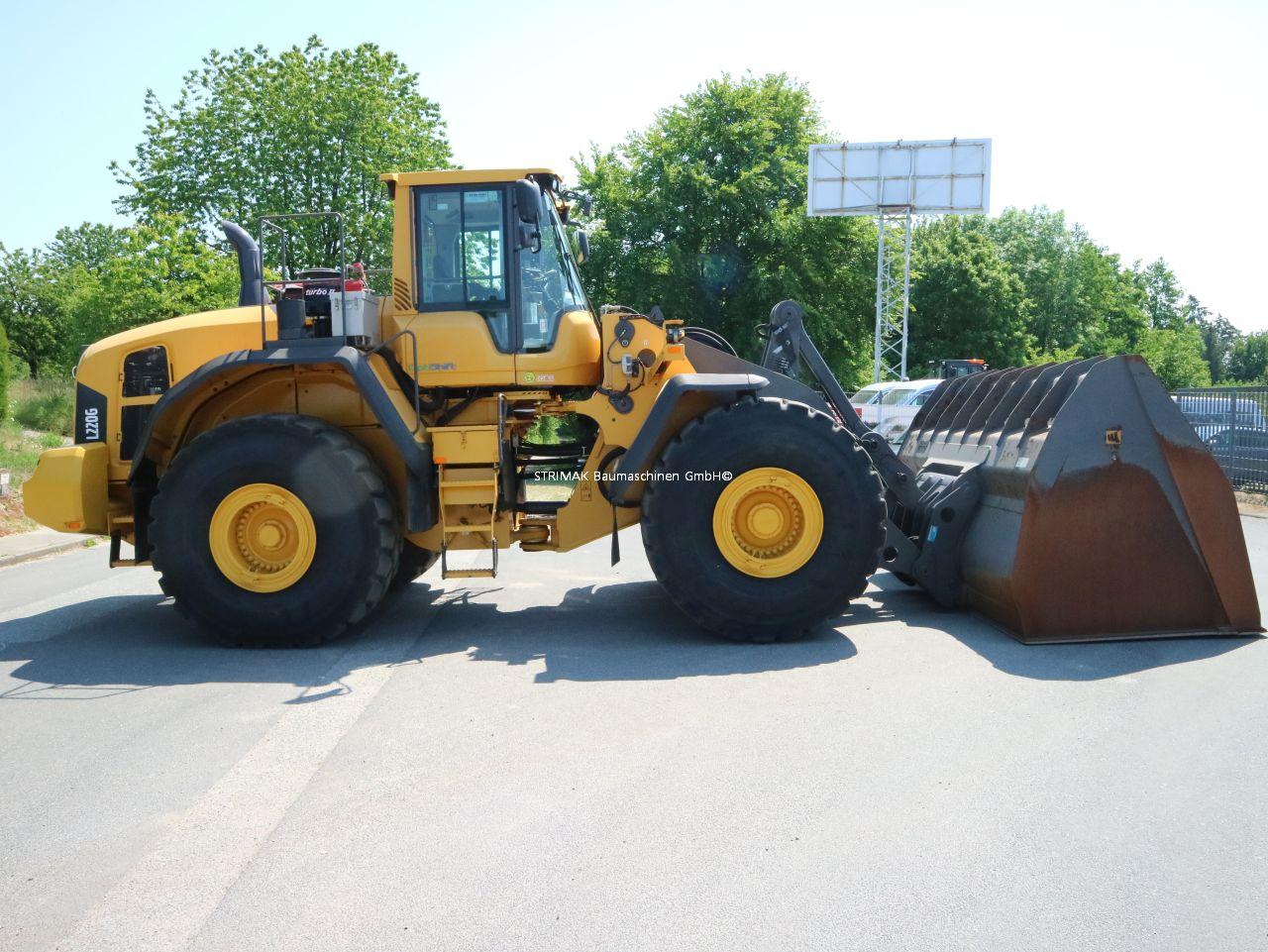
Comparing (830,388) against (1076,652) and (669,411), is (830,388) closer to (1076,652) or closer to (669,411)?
(669,411)

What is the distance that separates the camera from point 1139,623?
257 inches

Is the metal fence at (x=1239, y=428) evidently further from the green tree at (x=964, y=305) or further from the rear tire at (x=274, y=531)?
the green tree at (x=964, y=305)

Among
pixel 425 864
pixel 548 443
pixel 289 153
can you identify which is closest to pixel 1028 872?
pixel 425 864

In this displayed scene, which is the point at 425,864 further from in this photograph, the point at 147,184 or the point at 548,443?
the point at 147,184

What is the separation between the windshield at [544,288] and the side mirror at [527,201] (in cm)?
36

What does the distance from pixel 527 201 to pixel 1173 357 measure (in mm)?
72850

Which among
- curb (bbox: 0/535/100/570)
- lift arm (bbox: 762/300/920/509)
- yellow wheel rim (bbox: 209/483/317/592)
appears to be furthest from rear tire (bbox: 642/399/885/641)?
curb (bbox: 0/535/100/570)

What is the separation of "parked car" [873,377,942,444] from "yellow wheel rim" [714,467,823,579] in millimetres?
13410

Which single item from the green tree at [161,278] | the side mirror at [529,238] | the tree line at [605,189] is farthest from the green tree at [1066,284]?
the side mirror at [529,238]

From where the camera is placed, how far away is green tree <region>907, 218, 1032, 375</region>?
46.4 metres

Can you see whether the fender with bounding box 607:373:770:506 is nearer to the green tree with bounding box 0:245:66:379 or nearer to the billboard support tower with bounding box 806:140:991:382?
the billboard support tower with bounding box 806:140:991:382

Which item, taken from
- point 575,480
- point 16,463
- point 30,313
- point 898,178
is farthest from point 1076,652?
point 30,313

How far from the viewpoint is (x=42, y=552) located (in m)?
12.1

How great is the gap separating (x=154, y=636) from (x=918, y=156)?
2642 cm
